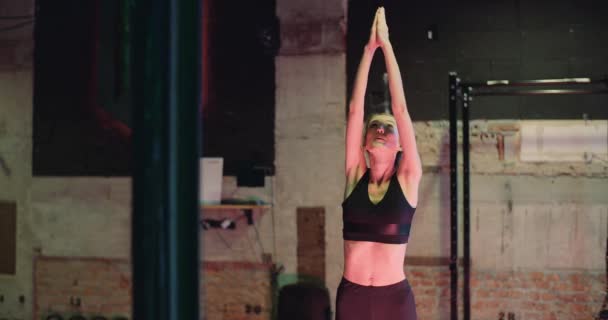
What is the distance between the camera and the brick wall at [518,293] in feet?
10.8

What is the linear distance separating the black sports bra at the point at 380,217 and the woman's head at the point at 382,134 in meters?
0.19

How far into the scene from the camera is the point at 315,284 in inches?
139

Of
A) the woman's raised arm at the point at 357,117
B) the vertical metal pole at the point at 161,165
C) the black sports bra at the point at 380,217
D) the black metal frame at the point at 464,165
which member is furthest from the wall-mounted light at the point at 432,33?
the vertical metal pole at the point at 161,165

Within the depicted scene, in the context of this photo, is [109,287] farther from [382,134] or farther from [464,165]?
[464,165]

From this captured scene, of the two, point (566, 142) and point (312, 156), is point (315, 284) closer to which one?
point (312, 156)

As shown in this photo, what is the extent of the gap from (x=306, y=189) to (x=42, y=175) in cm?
218

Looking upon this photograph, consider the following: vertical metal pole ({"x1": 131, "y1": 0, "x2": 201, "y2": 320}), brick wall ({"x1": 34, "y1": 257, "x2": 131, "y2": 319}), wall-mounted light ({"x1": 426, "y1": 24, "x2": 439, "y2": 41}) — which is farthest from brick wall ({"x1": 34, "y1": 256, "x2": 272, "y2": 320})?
vertical metal pole ({"x1": 131, "y1": 0, "x2": 201, "y2": 320})

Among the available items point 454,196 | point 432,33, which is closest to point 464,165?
point 454,196

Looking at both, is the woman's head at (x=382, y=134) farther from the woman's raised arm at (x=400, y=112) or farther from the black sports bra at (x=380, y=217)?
the black sports bra at (x=380, y=217)

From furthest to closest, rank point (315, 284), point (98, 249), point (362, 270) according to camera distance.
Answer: point (98, 249)
point (315, 284)
point (362, 270)

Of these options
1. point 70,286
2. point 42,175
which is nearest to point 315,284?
point 70,286

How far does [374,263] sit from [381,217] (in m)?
0.22

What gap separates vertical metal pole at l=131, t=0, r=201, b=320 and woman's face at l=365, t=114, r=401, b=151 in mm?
1516

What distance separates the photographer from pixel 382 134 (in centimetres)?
232
